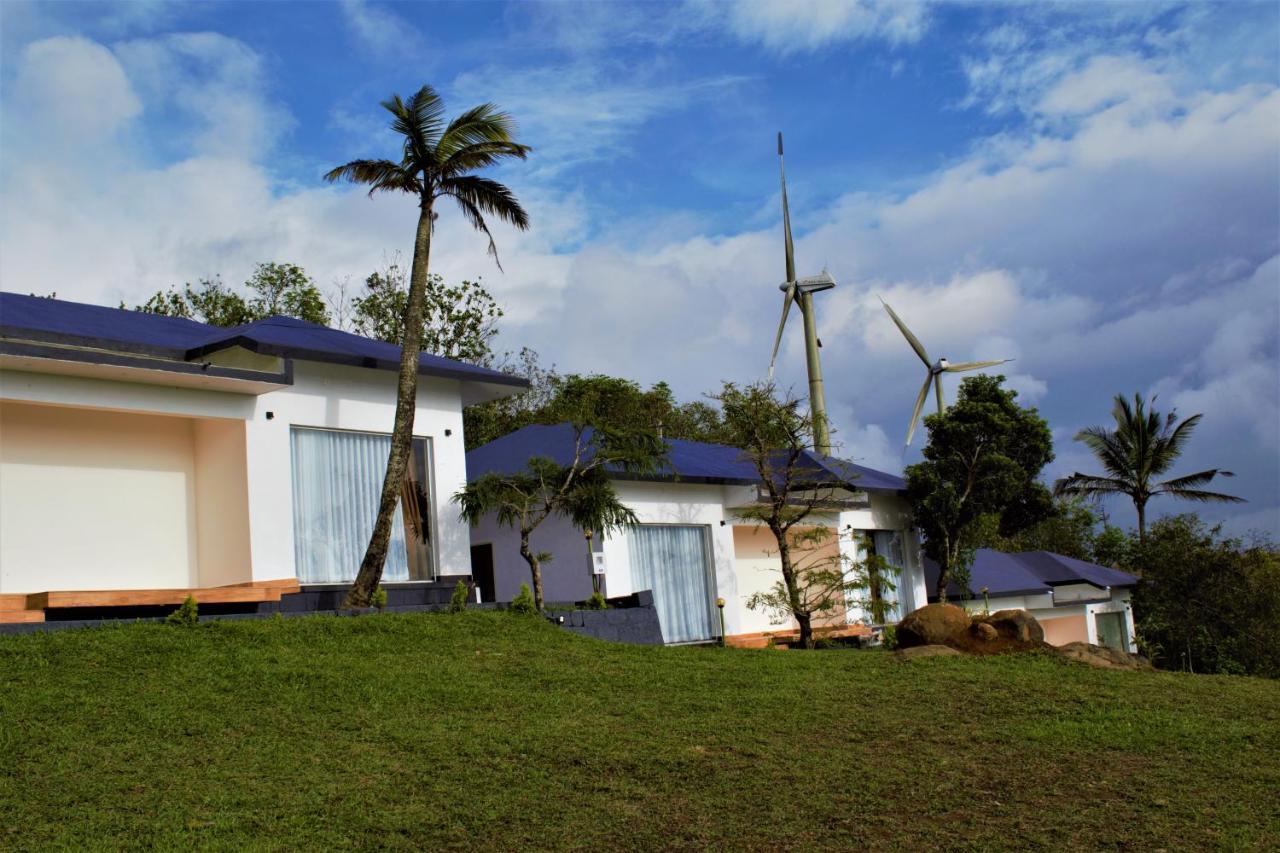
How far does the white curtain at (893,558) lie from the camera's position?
1176 inches

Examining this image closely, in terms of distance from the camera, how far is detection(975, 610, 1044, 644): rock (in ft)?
53.7

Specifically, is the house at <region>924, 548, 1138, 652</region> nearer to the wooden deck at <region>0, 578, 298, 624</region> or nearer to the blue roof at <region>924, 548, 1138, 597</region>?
the blue roof at <region>924, 548, 1138, 597</region>

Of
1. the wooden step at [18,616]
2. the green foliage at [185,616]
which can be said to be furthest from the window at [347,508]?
the wooden step at [18,616]

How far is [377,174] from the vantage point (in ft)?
54.6

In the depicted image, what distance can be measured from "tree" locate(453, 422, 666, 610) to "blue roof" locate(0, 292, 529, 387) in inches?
69.1

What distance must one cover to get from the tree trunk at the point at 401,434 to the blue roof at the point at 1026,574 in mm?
19497

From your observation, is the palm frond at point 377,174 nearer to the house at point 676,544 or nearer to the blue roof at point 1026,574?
the house at point 676,544

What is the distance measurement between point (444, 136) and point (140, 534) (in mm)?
7048

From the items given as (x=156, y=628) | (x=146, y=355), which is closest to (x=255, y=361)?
(x=146, y=355)

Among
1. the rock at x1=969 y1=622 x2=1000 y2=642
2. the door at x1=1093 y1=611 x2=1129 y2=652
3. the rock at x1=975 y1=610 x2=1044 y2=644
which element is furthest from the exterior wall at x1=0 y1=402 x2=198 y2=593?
the door at x1=1093 y1=611 x2=1129 y2=652

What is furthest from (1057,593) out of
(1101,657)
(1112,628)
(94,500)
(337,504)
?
(94,500)

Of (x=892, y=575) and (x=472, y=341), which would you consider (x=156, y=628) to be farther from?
(x=472, y=341)

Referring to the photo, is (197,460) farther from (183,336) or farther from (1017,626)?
(1017,626)

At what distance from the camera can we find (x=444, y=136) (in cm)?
1633
